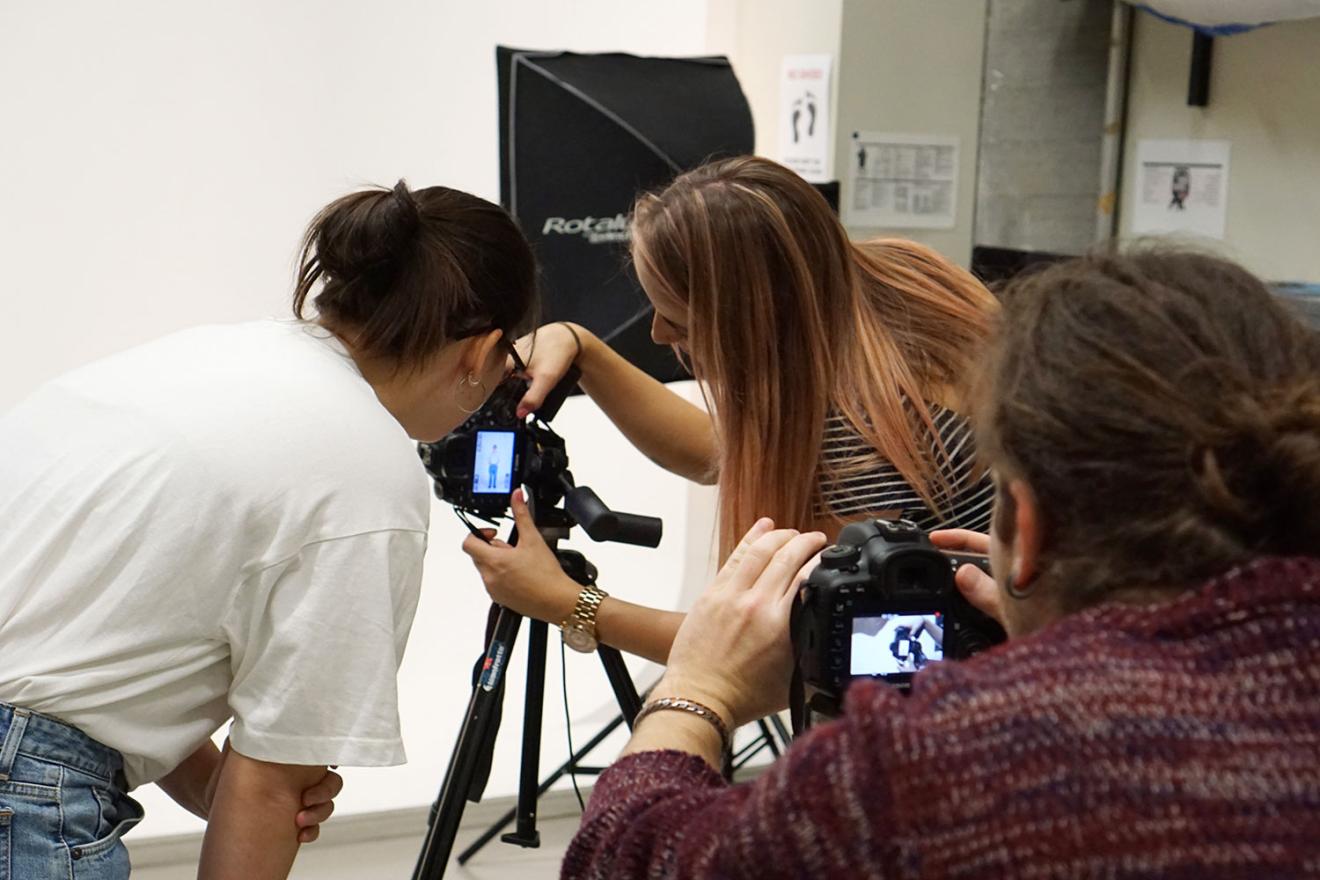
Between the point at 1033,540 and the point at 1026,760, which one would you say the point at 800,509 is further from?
the point at 1026,760

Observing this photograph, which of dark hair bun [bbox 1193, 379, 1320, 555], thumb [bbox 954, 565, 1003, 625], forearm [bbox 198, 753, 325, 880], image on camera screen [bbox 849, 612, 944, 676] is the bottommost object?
forearm [bbox 198, 753, 325, 880]

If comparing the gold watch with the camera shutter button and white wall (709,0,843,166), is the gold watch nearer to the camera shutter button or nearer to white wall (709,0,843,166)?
the camera shutter button

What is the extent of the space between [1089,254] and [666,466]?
4.55 ft

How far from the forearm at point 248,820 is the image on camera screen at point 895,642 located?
1.80ft

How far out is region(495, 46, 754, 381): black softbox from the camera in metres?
2.26

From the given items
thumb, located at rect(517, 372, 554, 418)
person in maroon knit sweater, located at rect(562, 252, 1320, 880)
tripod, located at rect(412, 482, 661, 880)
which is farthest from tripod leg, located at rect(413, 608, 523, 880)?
person in maroon knit sweater, located at rect(562, 252, 1320, 880)

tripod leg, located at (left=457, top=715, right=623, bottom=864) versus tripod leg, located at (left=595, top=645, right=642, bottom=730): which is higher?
tripod leg, located at (left=595, top=645, right=642, bottom=730)

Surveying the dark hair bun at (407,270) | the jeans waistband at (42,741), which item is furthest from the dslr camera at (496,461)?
the jeans waistband at (42,741)

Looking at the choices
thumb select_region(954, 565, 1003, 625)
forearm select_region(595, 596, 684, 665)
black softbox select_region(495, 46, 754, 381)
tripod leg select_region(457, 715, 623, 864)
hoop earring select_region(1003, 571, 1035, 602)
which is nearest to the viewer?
hoop earring select_region(1003, 571, 1035, 602)

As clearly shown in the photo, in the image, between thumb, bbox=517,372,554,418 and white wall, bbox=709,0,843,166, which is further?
white wall, bbox=709,0,843,166

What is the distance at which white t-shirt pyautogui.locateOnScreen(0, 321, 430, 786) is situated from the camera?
1.14 m

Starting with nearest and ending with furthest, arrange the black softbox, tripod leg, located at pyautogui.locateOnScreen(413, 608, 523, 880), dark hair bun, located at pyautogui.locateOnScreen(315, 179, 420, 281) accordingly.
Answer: dark hair bun, located at pyautogui.locateOnScreen(315, 179, 420, 281) → tripod leg, located at pyautogui.locateOnScreen(413, 608, 523, 880) → the black softbox

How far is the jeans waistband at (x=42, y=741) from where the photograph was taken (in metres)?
1.13

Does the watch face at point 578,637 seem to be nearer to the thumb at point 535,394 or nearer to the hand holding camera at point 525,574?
the hand holding camera at point 525,574
